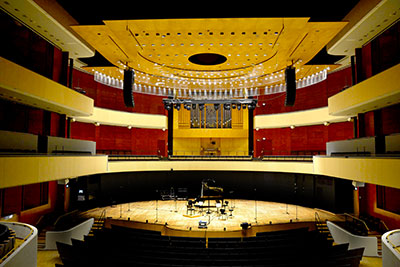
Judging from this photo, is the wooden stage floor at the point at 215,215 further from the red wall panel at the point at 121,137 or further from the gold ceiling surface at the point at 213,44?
the gold ceiling surface at the point at 213,44

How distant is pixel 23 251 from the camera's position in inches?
249

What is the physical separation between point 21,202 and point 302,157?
13163 mm

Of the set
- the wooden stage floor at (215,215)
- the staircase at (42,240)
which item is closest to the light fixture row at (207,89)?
A: the wooden stage floor at (215,215)

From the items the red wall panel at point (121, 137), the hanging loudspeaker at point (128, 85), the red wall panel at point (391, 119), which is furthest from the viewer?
the red wall panel at point (121, 137)

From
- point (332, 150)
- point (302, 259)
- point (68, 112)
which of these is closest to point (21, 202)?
point (68, 112)

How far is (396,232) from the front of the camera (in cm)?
756

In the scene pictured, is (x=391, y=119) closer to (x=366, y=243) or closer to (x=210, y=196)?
(x=366, y=243)

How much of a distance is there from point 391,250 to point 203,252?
4.57 meters

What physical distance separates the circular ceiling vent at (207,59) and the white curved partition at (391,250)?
8.56 meters

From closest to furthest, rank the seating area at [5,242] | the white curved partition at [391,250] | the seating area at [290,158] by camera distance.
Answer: the seating area at [5,242]
the white curved partition at [391,250]
the seating area at [290,158]

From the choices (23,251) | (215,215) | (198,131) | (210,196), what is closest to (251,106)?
(198,131)

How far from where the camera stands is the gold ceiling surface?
28.2 ft

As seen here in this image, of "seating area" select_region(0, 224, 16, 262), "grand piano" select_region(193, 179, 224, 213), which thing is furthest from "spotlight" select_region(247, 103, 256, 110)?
"seating area" select_region(0, 224, 16, 262)

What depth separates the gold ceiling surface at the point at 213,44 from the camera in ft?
28.2
